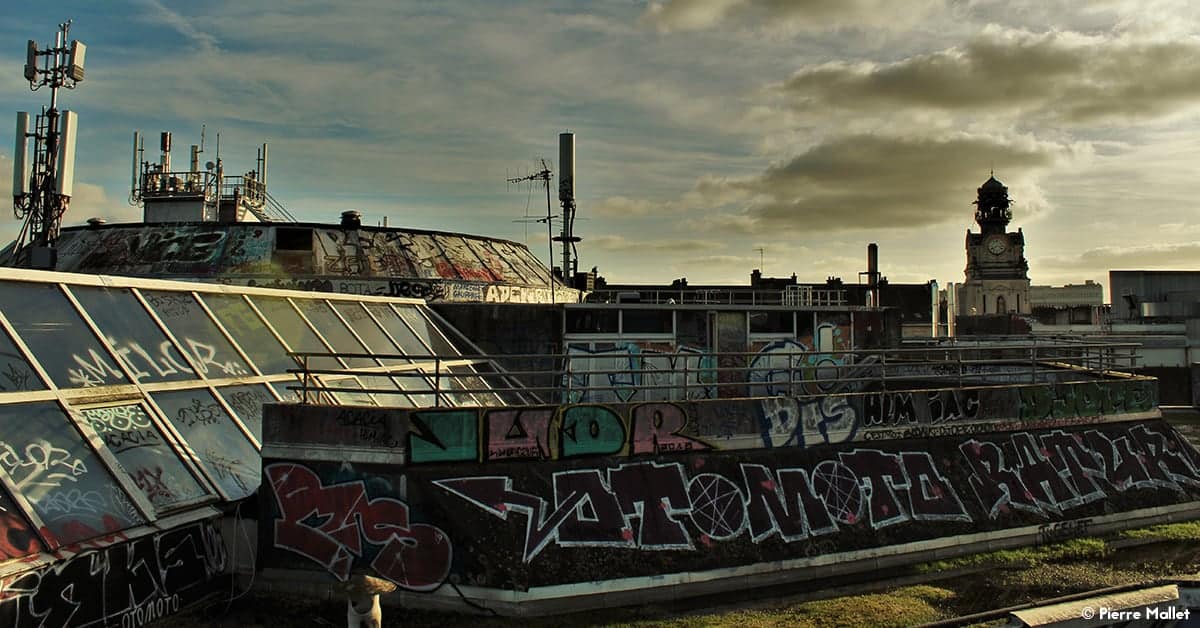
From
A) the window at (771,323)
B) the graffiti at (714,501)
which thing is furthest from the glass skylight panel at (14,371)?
the window at (771,323)

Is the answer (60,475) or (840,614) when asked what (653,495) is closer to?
(840,614)

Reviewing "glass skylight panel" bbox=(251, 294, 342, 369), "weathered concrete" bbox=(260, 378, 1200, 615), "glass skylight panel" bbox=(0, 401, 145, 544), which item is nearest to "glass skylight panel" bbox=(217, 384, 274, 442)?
"weathered concrete" bbox=(260, 378, 1200, 615)

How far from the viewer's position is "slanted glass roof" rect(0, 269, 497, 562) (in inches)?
369

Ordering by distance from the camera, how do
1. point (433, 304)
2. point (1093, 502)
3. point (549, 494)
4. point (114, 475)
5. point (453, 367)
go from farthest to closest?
1. point (433, 304)
2. point (453, 367)
3. point (1093, 502)
4. point (549, 494)
5. point (114, 475)

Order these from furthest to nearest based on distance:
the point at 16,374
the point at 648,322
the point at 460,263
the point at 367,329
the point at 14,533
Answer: the point at 460,263 → the point at 648,322 → the point at 367,329 → the point at 16,374 → the point at 14,533

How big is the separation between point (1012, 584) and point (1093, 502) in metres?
4.98

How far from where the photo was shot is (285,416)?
12.1 m

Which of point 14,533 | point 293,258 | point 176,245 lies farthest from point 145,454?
point 176,245

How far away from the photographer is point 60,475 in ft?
31.2

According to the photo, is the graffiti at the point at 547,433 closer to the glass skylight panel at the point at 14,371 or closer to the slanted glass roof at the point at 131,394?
the slanted glass roof at the point at 131,394

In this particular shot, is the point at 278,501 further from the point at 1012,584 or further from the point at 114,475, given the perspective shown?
the point at 1012,584

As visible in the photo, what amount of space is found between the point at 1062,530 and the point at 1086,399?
13.6ft

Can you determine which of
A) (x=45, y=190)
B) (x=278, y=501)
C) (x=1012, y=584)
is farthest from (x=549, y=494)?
(x=45, y=190)

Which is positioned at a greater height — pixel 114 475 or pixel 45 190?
pixel 45 190
